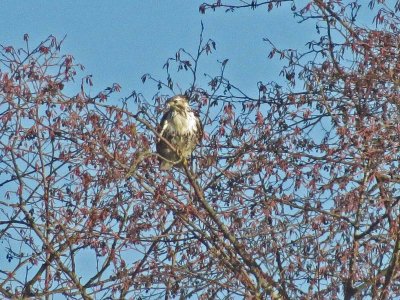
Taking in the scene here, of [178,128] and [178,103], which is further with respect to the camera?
[178,128]

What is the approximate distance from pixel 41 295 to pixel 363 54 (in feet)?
9.87

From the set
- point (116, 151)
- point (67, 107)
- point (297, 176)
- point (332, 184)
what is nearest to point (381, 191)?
point (332, 184)

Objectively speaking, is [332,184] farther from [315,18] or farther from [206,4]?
[206,4]

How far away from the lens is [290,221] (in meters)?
7.26

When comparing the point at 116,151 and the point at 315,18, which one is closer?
the point at 116,151

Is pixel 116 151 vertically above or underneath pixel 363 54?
underneath

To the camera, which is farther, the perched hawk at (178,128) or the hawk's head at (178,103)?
the perched hawk at (178,128)

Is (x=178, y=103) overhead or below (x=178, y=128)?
below

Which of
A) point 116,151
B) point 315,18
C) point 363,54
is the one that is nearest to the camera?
point 116,151

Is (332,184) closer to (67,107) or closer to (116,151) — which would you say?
(116,151)

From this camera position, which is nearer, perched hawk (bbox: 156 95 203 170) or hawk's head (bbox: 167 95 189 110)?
hawk's head (bbox: 167 95 189 110)

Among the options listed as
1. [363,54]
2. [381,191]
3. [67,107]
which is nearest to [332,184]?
[381,191]

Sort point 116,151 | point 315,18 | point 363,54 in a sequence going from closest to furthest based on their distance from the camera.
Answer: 1. point 116,151
2. point 363,54
3. point 315,18

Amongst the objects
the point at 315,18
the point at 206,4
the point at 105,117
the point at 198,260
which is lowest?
the point at 198,260
